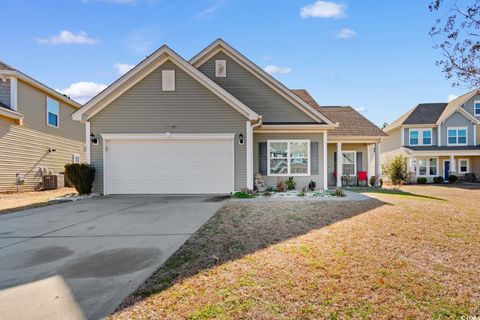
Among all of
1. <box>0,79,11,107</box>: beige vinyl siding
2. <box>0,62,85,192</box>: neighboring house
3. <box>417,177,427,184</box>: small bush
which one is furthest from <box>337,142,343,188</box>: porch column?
<box>0,79,11,107</box>: beige vinyl siding

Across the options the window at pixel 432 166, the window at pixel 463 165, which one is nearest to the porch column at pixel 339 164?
the window at pixel 432 166

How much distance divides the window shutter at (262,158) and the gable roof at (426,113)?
60.6ft

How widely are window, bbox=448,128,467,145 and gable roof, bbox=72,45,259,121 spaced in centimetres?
2291

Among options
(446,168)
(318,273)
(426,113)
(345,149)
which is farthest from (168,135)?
(446,168)

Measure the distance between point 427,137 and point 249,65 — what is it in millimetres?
20519

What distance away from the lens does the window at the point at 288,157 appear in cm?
1284

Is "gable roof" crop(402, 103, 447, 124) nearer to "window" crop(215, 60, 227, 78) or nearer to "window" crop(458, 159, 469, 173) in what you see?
"window" crop(458, 159, 469, 173)

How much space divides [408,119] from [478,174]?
8.02 m

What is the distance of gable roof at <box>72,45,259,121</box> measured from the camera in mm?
10875

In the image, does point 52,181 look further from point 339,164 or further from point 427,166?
point 427,166

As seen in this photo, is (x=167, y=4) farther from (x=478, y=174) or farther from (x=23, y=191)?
(x=478, y=174)

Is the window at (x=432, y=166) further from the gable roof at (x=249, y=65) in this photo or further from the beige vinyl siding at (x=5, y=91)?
the beige vinyl siding at (x=5, y=91)

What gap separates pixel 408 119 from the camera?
2466cm

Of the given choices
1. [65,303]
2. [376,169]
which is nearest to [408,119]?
[376,169]
